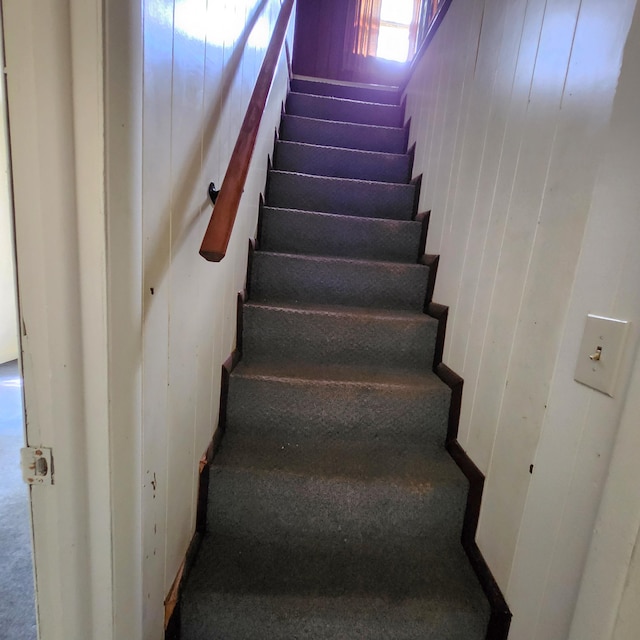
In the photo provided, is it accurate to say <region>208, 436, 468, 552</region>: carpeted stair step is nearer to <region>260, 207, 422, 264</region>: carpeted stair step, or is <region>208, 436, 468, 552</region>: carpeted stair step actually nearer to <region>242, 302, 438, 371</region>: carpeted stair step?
<region>242, 302, 438, 371</region>: carpeted stair step

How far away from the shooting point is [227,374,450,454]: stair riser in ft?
4.42

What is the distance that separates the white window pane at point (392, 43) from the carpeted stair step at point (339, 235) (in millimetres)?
3286

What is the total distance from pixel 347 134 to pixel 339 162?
0.38m

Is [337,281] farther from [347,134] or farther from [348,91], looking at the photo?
[348,91]

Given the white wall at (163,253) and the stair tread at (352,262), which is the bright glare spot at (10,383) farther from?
the white wall at (163,253)

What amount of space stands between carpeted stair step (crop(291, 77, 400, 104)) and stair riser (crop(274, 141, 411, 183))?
1.06m

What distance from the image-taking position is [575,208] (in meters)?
0.79

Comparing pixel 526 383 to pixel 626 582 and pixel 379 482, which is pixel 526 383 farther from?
pixel 379 482

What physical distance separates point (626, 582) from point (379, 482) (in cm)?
70

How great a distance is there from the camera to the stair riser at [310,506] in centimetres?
114

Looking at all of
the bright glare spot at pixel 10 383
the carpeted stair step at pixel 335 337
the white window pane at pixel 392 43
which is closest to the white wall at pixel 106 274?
the carpeted stair step at pixel 335 337

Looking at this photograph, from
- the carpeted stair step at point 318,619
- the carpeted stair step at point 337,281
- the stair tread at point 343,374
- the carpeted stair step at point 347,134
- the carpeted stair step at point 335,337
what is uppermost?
the carpeted stair step at point 347,134

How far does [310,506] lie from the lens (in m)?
1.14

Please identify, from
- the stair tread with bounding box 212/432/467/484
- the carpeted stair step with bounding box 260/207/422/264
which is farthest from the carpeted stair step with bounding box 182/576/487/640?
the carpeted stair step with bounding box 260/207/422/264
